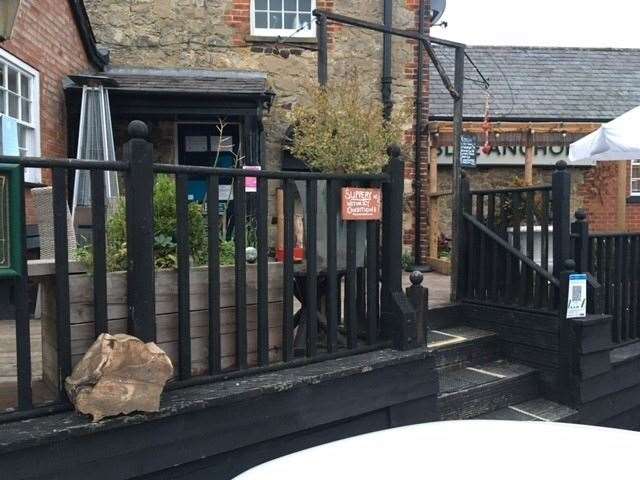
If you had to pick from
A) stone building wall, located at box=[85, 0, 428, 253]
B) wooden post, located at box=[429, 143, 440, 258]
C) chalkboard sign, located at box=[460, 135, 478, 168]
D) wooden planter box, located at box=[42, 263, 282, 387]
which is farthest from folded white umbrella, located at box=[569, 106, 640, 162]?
wooden planter box, located at box=[42, 263, 282, 387]

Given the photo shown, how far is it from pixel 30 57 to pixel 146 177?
4574 millimetres

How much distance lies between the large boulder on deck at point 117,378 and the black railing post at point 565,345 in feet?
9.95

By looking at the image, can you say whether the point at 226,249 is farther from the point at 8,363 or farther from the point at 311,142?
the point at 311,142

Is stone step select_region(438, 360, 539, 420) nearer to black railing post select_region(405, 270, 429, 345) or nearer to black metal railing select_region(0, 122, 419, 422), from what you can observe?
black railing post select_region(405, 270, 429, 345)

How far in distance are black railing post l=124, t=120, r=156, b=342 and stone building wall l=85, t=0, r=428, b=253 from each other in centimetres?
597

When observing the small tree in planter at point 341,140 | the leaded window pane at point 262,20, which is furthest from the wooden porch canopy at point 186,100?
the small tree in planter at point 341,140

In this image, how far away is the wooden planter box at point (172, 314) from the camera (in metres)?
2.54

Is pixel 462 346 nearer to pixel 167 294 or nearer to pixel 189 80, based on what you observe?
pixel 167 294

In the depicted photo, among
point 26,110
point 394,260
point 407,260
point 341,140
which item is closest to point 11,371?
point 394,260

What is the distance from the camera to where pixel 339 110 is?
16.9ft

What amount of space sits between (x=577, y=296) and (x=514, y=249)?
599 millimetres

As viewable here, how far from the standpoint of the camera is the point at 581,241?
460 cm

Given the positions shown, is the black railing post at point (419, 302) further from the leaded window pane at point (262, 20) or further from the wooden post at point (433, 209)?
the leaded window pane at point (262, 20)

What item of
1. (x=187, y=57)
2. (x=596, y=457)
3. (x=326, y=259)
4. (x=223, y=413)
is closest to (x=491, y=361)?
(x=326, y=259)
